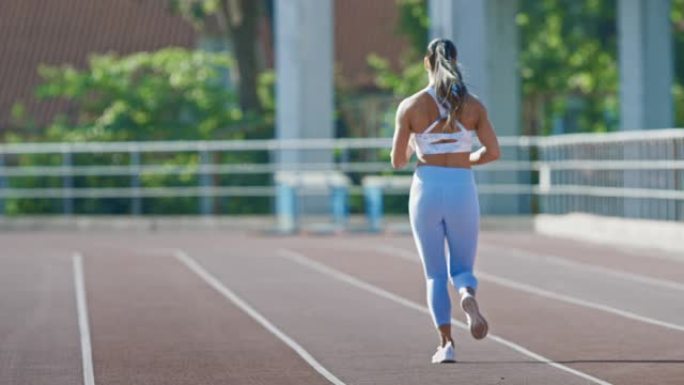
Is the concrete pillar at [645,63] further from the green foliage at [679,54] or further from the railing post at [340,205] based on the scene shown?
the green foliage at [679,54]

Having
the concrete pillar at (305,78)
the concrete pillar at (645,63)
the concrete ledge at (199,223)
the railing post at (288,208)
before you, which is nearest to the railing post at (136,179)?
the concrete ledge at (199,223)

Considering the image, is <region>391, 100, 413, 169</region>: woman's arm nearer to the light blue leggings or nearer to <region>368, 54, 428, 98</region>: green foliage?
the light blue leggings

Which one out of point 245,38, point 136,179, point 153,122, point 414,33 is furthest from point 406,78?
point 136,179

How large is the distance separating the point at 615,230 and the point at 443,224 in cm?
1568

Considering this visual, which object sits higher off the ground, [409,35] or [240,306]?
[409,35]

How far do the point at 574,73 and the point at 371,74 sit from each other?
10.8 metres

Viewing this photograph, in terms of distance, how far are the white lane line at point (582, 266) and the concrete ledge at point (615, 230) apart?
64.8 inches

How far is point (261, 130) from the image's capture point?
41281 mm

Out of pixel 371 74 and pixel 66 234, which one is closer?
pixel 66 234

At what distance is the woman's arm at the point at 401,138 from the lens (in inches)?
501

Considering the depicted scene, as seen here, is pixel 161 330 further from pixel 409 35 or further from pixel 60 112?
pixel 60 112

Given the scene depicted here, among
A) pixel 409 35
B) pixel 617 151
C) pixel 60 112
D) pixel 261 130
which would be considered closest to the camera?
pixel 617 151

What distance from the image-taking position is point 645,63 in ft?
119

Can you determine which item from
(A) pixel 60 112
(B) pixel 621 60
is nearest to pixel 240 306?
(B) pixel 621 60
